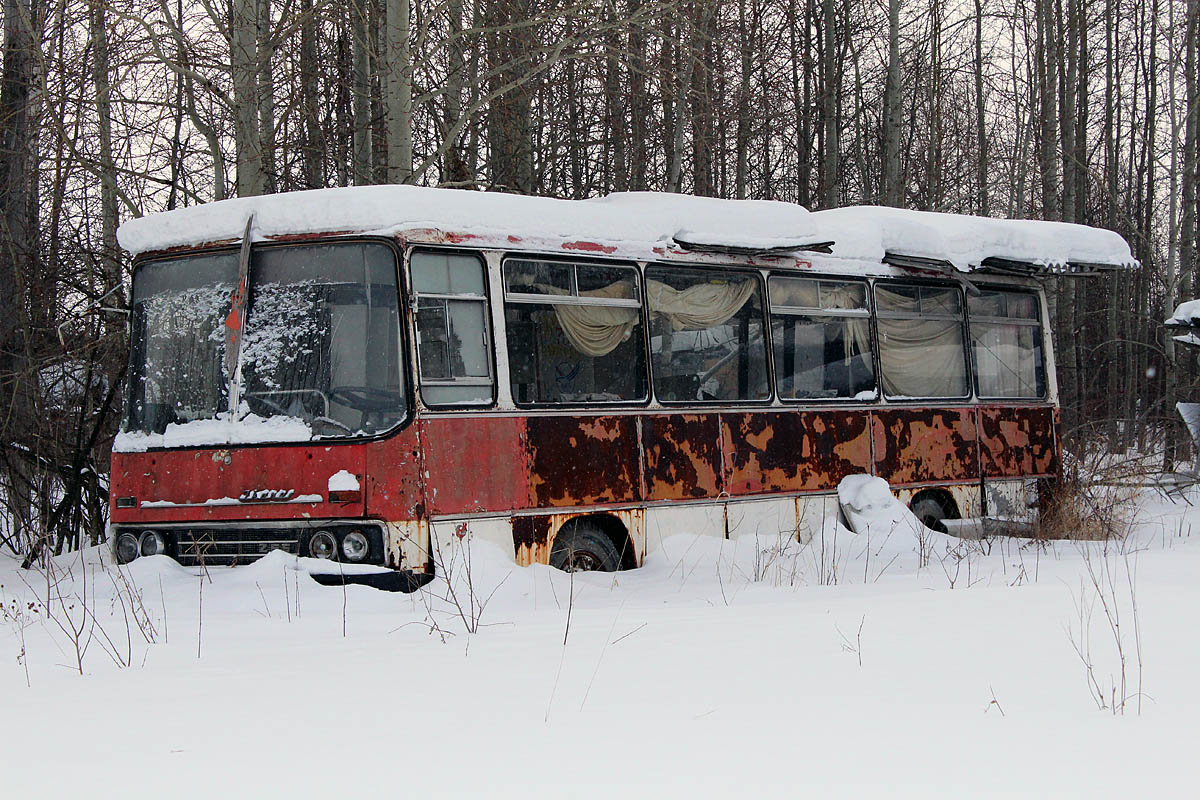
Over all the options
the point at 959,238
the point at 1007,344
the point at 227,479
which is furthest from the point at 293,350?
the point at 1007,344

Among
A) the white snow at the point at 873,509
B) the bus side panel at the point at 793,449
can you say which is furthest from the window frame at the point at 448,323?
the white snow at the point at 873,509

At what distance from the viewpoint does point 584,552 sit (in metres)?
8.90

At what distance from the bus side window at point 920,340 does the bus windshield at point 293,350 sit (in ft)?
16.0

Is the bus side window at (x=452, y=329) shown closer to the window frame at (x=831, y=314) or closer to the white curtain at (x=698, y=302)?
the white curtain at (x=698, y=302)

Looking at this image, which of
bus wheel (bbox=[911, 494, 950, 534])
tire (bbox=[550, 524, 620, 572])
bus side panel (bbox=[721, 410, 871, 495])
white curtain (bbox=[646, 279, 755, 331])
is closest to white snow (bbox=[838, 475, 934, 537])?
bus side panel (bbox=[721, 410, 871, 495])

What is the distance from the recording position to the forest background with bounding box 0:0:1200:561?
1246 centimetres

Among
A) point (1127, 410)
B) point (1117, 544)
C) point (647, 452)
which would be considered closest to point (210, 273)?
point (647, 452)

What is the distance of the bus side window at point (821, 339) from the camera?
1043 cm

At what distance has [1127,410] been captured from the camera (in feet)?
96.4

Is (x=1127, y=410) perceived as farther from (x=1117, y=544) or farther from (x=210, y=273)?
(x=210, y=273)

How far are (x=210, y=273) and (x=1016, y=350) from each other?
7.48m

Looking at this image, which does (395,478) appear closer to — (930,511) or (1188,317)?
(930,511)

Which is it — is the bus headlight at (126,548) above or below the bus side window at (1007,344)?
below

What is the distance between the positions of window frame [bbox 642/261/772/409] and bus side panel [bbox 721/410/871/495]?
0.11 meters
